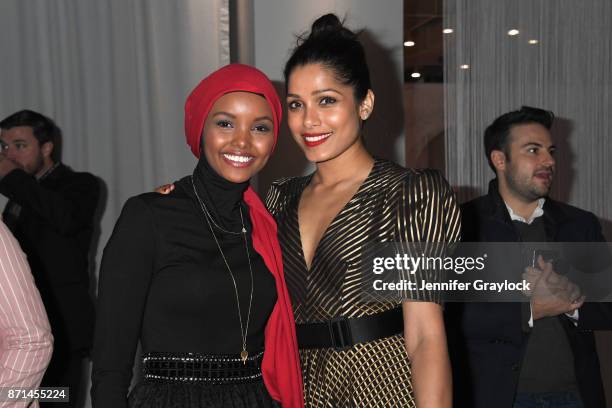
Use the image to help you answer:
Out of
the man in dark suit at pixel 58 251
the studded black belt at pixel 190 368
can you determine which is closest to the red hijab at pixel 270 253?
the studded black belt at pixel 190 368

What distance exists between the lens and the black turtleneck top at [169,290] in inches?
67.3

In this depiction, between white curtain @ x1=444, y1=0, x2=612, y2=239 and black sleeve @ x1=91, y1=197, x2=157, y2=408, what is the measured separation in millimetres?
2916

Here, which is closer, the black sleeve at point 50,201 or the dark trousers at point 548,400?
the dark trousers at point 548,400

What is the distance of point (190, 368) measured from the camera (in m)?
1.77

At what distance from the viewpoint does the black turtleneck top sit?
1709 millimetres

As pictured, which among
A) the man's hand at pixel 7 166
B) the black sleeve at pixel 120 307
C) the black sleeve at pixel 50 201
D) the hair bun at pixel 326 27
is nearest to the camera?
the black sleeve at pixel 120 307

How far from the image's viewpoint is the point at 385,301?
5.89 ft

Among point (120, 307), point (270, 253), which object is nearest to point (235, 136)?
point (270, 253)

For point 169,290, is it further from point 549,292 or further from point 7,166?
point 7,166

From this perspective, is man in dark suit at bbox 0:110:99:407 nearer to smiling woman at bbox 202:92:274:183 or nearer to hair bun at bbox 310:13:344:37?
smiling woman at bbox 202:92:274:183

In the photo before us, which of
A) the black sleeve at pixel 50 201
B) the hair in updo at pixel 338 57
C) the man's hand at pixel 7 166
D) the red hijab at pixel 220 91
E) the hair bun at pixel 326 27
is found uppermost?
the hair bun at pixel 326 27

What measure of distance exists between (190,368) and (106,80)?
289 centimetres

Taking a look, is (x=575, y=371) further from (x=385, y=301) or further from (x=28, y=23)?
(x=28, y=23)

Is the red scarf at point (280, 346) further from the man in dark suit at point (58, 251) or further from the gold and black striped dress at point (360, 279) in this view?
the man in dark suit at point (58, 251)
